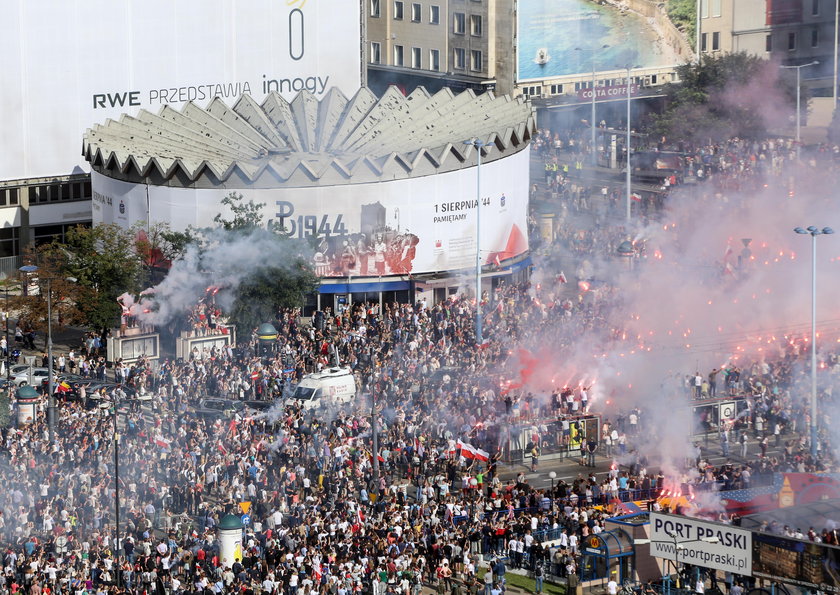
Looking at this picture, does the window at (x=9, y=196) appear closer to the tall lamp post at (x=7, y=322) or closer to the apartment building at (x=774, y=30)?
the tall lamp post at (x=7, y=322)

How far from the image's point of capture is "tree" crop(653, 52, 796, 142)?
85.5 meters

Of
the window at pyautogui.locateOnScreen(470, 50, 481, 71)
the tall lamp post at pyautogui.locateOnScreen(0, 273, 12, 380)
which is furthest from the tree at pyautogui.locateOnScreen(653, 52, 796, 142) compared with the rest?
the tall lamp post at pyautogui.locateOnScreen(0, 273, 12, 380)

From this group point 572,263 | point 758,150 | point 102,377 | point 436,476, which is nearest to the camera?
point 436,476

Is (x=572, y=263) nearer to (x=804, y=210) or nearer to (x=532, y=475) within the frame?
(x=804, y=210)

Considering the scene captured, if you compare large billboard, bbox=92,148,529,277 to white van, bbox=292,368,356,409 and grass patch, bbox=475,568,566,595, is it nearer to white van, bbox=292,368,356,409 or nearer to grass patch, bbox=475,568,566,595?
white van, bbox=292,368,356,409

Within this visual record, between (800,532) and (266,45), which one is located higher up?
(266,45)

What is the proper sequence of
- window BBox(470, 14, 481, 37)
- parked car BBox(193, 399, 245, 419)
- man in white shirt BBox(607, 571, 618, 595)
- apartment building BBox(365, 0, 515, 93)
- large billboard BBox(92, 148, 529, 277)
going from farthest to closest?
window BBox(470, 14, 481, 37), apartment building BBox(365, 0, 515, 93), large billboard BBox(92, 148, 529, 277), parked car BBox(193, 399, 245, 419), man in white shirt BBox(607, 571, 618, 595)

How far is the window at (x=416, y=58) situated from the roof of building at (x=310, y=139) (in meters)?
25.6

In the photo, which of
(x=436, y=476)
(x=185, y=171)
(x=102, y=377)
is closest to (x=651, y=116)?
(x=185, y=171)

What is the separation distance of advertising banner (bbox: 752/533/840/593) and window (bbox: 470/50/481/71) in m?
67.5

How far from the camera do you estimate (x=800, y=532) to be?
3656 centimetres

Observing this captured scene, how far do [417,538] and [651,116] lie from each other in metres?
54.6

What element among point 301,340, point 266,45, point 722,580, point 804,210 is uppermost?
point 266,45

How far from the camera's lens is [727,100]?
290 ft
